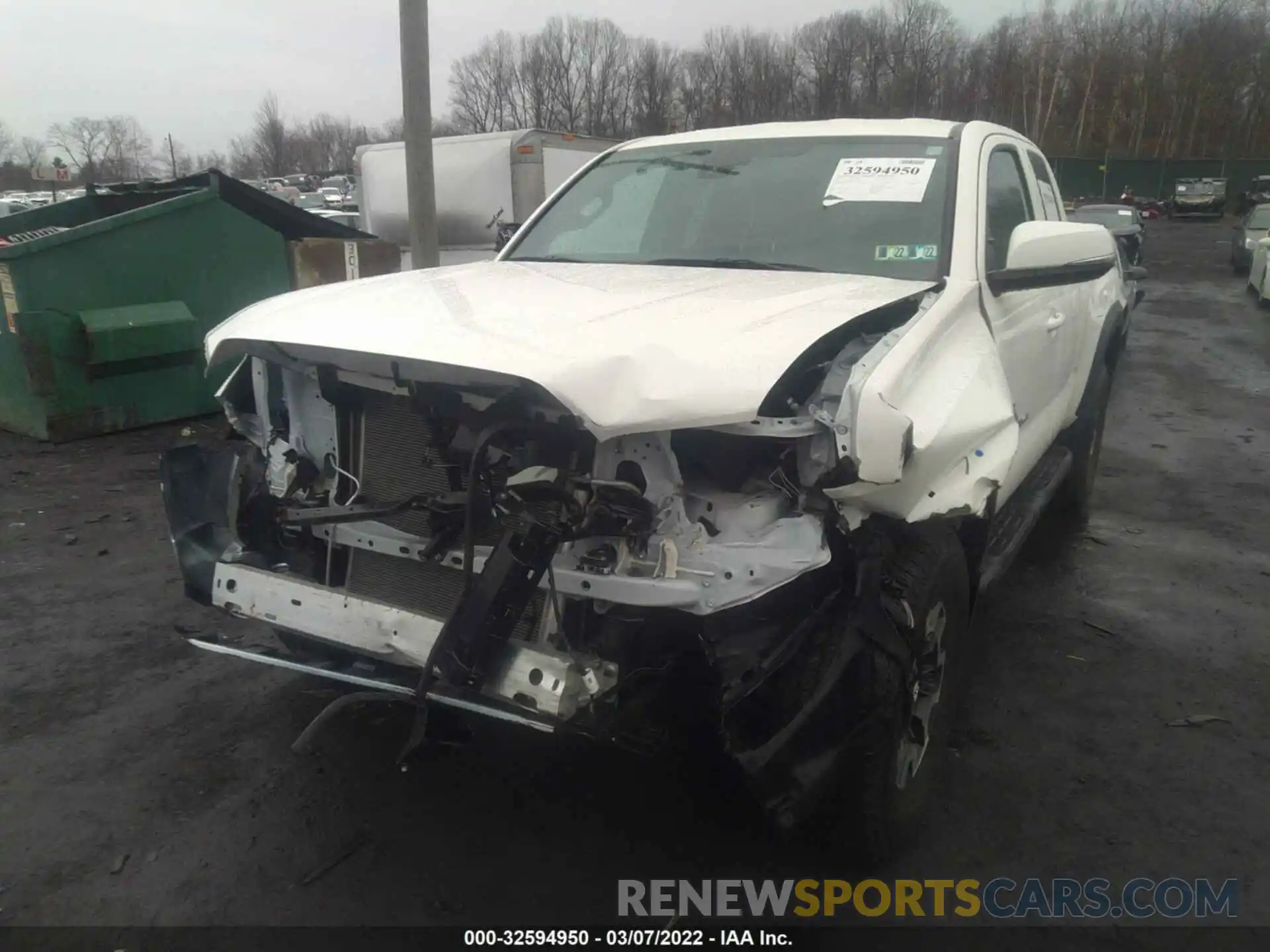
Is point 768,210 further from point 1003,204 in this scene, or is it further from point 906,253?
point 1003,204

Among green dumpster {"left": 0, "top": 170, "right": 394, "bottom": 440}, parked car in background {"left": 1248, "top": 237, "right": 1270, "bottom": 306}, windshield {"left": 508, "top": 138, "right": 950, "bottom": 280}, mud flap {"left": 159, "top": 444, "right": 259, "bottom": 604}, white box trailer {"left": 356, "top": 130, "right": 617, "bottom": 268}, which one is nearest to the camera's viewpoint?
mud flap {"left": 159, "top": 444, "right": 259, "bottom": 604}

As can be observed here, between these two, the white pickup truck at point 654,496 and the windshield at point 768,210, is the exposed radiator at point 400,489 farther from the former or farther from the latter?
the windshield at point 768,210

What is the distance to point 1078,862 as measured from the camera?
8.71 ft

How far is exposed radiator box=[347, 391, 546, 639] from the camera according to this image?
2.60 m

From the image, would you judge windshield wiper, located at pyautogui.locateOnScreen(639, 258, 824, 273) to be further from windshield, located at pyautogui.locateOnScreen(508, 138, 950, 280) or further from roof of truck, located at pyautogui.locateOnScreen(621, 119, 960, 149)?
roof of truck, located at pyautogui.locateOnScreen(621, 119, 960, 149)

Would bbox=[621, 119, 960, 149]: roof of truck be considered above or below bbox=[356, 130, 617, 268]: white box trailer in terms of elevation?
above

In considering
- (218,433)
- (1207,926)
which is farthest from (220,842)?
(218,433)

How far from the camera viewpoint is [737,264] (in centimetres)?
341

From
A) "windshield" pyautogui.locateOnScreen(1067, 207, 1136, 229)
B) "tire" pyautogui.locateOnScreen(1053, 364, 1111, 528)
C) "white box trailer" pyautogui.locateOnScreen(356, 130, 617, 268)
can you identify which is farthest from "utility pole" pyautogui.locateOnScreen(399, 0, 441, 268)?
"windshield" pyautogui.locateOnScreen(1067, 207, 1136, 229)

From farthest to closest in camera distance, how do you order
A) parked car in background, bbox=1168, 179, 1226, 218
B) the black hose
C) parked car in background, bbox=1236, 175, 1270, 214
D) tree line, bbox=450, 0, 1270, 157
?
tree line, bbox=450, 0, 1270, 157 < parked car in background, bbox=1168, 179, 1226, 218 < parked car in background, bbox=1236, 175, 1270, 214 < the black hose

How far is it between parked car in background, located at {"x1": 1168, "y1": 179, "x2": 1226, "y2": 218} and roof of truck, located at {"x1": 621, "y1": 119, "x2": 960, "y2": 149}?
41.9 meters

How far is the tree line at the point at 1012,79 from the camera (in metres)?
55.9

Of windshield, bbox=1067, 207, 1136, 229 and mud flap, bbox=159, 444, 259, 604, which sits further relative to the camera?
windshield, bbox=1067, 207, 1136, 229

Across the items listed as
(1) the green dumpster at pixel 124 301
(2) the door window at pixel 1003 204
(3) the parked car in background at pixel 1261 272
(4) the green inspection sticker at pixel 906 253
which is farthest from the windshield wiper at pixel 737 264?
(3) the parked car in background at pixel 1261 272
